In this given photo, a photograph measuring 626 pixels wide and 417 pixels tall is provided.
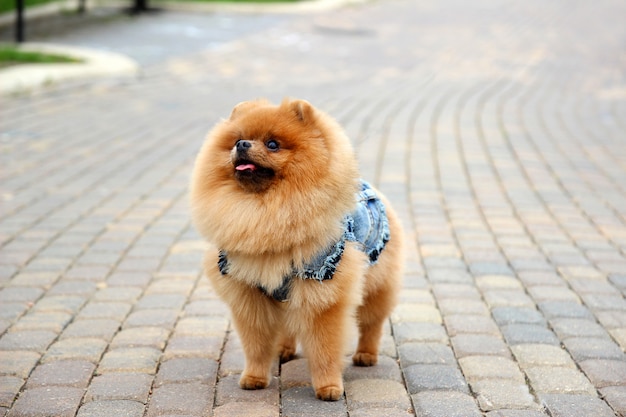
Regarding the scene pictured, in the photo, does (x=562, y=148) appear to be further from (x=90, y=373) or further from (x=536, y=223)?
(x=90, y=373)

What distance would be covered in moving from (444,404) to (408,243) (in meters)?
2.75

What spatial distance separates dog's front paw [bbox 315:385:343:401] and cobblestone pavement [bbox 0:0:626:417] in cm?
5

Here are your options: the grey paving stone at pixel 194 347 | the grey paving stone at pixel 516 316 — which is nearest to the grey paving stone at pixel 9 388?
the grey paving stone at pixel 194 347

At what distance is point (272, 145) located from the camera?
352cm

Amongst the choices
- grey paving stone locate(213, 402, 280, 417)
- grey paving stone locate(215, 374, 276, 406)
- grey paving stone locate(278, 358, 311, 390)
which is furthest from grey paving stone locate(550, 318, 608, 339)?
grey paving stone locate(213, 402, 280, 417)

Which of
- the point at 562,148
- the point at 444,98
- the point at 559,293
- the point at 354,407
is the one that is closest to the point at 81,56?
the point at 444,98

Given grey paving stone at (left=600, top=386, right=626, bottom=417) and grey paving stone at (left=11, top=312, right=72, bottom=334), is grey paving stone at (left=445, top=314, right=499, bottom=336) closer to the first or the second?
grey paving stone at (left=600, top=386, right=626, bottom=417)

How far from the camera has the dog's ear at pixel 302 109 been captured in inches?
139

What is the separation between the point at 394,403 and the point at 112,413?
123 cm

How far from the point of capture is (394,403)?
12.4 ft

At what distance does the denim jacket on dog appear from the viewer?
3625 millimetres

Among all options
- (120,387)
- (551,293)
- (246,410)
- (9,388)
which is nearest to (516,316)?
(551,293)

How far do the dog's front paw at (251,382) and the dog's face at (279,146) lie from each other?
0.90 meters

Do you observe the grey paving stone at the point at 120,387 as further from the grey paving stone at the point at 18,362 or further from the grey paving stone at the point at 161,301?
the grey paving stone at the point at 161,301
